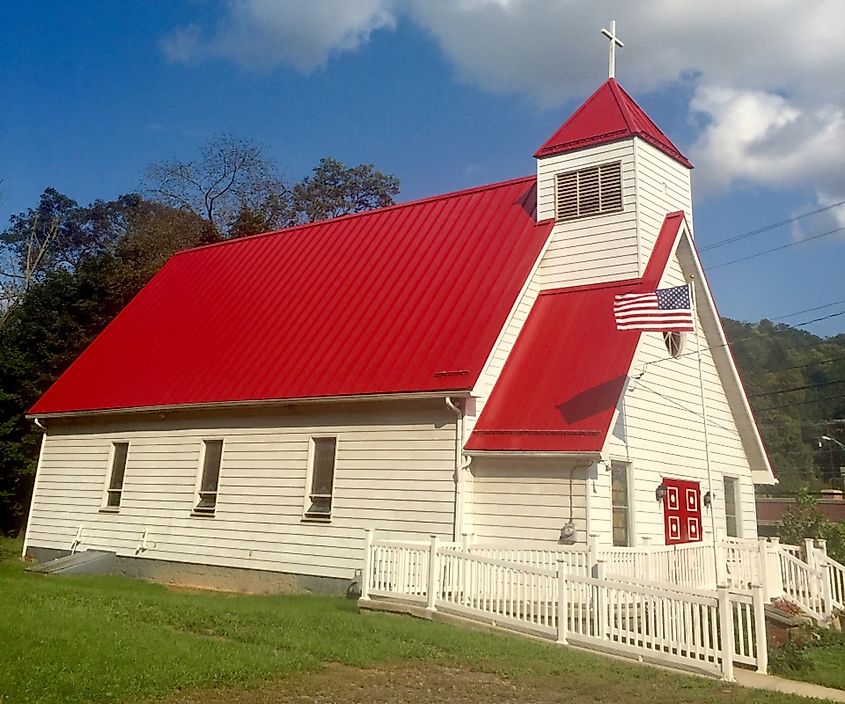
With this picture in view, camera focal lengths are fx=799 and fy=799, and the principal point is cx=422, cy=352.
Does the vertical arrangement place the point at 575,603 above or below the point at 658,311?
below

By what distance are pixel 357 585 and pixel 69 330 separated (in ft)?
62.7

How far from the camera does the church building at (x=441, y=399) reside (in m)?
14.5

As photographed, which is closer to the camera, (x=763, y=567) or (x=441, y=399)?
(x=441, y=399)

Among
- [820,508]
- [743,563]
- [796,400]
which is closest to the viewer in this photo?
[743,563]

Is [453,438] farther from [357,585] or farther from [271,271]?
[271,271]

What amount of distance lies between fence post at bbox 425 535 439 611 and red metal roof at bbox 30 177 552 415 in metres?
3.00

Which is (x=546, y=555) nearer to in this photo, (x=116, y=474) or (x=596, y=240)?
(x=596, y=240)

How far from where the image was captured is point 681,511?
16172 millimetres

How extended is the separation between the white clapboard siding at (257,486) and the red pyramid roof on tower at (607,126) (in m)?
7.54

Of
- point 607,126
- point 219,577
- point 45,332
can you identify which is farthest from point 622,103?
point 45,332

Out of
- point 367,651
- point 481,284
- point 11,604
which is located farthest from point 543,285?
point 11,604

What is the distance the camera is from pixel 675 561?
13641 millimetres

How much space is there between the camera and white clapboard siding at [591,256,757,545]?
48.9ft

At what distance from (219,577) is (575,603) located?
9031mm
